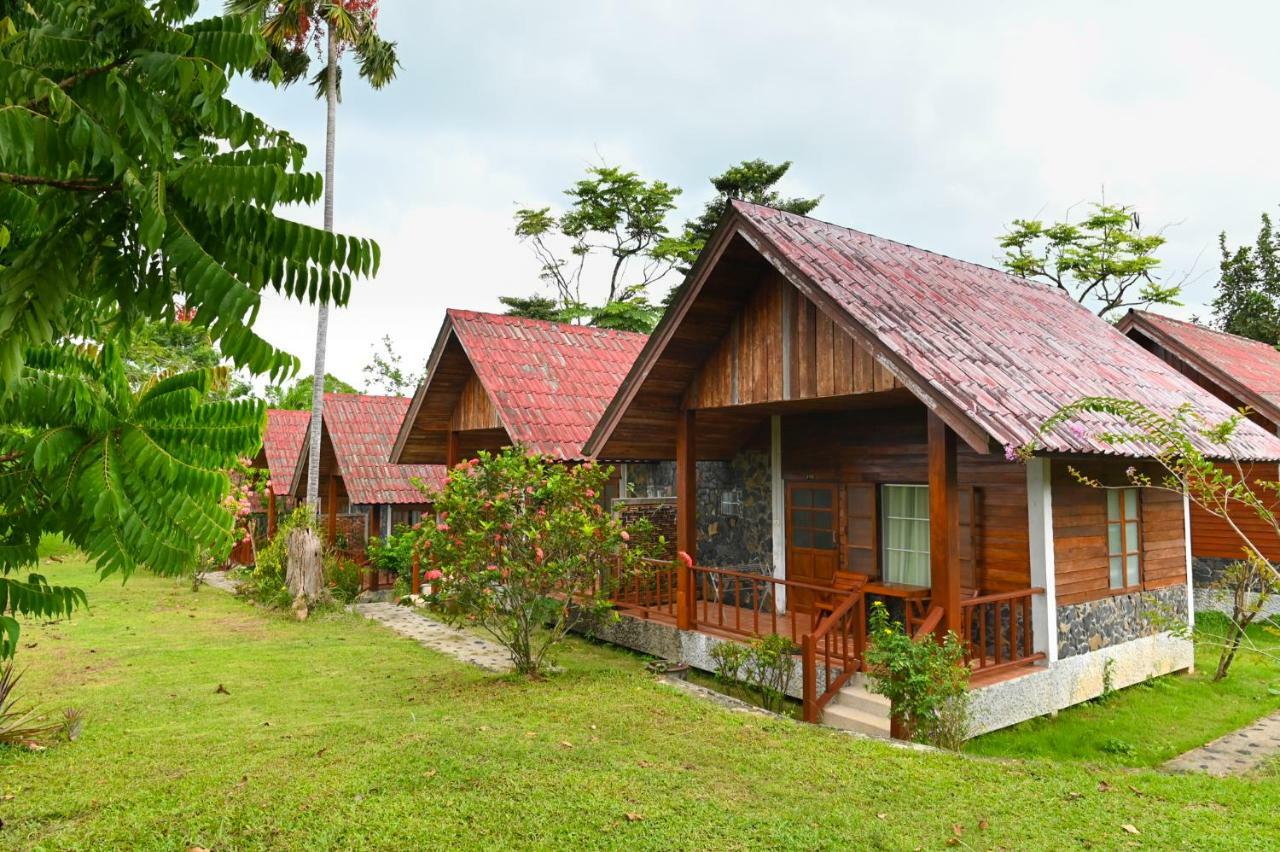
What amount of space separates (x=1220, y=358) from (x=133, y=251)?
748 inches

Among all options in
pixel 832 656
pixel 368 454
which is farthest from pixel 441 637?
pixel 368 454

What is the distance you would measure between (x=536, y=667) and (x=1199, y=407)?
963 cm

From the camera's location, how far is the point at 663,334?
1016cm

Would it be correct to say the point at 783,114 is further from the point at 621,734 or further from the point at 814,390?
the point at 621,734

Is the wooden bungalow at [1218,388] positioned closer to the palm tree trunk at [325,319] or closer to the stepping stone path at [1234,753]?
the stepping stone path at [1234,753]

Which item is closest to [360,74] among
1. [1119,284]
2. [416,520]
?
[416,520]

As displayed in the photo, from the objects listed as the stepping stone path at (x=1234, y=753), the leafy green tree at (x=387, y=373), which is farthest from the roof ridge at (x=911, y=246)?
the leafy green tree at (x=387, y=373)

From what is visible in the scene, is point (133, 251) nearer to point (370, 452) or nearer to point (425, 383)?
point (425, 383)

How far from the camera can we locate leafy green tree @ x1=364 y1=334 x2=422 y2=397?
52031 mm

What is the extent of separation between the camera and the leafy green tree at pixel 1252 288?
29.0m

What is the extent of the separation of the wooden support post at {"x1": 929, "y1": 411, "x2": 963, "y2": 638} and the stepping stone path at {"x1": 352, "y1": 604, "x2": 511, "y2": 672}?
Result: 216 inches

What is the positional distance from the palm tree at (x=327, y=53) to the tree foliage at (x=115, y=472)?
1528cm

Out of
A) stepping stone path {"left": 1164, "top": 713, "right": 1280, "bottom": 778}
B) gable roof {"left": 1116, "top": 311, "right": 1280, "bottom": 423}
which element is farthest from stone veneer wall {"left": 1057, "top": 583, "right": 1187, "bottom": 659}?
gable roof {"left": 1116, "top": 311, "right": 1280, "bottom": 423}

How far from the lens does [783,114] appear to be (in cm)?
3050
